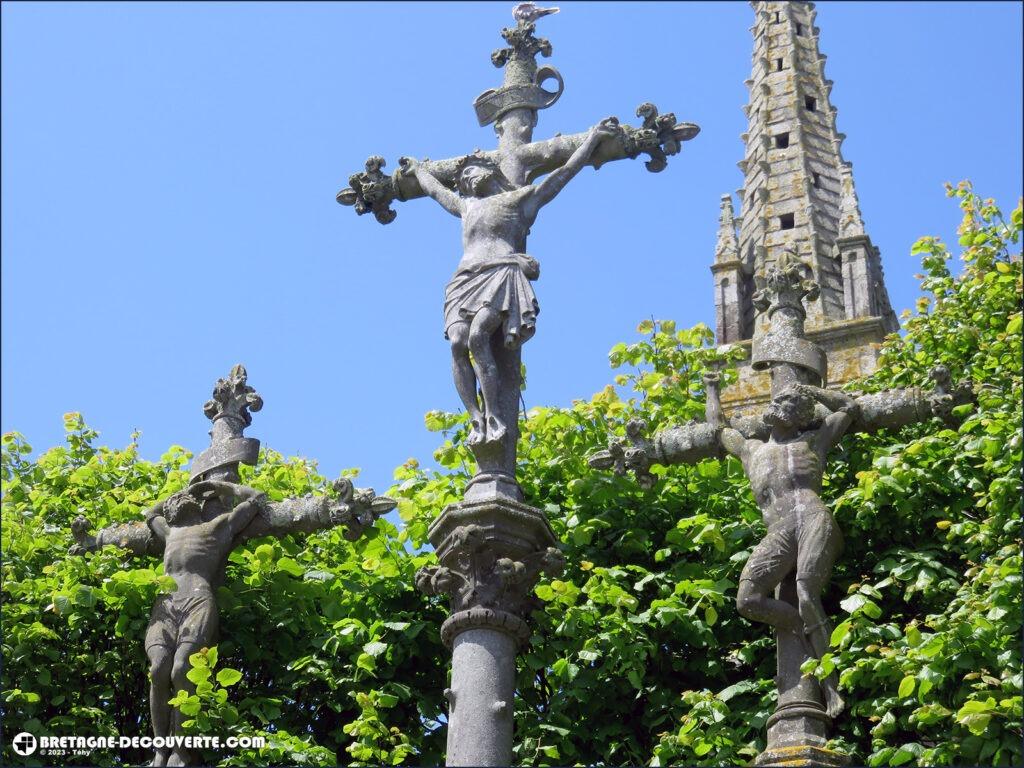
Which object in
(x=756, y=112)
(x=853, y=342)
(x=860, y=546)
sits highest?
(x=756, y=112)

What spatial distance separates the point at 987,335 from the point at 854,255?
2197 centimetres

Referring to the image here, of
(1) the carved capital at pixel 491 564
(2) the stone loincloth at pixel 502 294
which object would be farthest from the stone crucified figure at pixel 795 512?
(2) the stone loincloth at pixel 502 294

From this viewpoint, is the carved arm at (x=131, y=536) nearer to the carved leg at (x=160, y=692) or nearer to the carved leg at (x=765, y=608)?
the carved leg at (x=160, y=692)

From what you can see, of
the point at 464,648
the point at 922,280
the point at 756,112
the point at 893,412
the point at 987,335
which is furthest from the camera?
the point at 756,112

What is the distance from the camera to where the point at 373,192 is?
1577cm

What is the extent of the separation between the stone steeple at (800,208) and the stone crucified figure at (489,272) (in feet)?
67.5

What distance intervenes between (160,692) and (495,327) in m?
3.14

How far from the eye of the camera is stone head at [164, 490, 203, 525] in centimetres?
1535

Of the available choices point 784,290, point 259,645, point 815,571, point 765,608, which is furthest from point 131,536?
point 815,571

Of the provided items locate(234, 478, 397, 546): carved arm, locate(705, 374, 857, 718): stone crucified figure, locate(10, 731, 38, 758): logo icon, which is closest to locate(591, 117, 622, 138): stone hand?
locate(705, 374, 857, 718): stone crucified figure

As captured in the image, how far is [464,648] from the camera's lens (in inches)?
523

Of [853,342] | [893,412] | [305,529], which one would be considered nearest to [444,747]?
[305,529]

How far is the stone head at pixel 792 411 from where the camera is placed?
47.5ft

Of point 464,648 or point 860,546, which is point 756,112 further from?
point 464,648
